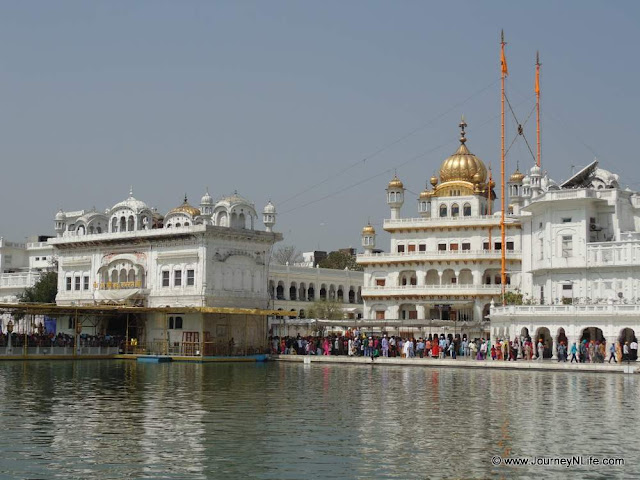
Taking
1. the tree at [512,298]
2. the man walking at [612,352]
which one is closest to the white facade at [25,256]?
the tree at [512,298]

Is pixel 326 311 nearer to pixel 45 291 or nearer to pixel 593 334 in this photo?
pixel 45 291

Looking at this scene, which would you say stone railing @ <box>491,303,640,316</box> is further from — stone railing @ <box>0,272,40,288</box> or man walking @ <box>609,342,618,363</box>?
stone railing @ <box>0,272,40,288</box>

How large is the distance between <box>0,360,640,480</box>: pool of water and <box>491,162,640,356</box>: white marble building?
36.5 feet

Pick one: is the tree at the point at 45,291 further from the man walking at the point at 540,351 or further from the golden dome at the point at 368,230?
the man walking at the point at 540,351

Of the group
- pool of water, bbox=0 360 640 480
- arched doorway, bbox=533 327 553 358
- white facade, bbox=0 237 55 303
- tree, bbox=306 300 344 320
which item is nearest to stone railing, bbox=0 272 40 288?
white facade, bbox=0 237 55 303

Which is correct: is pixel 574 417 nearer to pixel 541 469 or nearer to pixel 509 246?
pixel 541 469

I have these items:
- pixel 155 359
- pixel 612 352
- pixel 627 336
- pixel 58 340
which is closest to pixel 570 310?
pixel 627 336

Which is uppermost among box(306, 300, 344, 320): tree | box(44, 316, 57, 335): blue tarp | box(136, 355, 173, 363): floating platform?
box(306, 300, 344, 320): tree

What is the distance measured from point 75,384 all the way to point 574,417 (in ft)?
59.4

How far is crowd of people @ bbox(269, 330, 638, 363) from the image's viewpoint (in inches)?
1849

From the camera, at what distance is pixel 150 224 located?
2458 inches

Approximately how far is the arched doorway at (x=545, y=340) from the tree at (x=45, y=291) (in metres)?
36.5

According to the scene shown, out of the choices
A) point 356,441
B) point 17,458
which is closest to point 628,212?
point 356,441

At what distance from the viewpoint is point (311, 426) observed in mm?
23906
